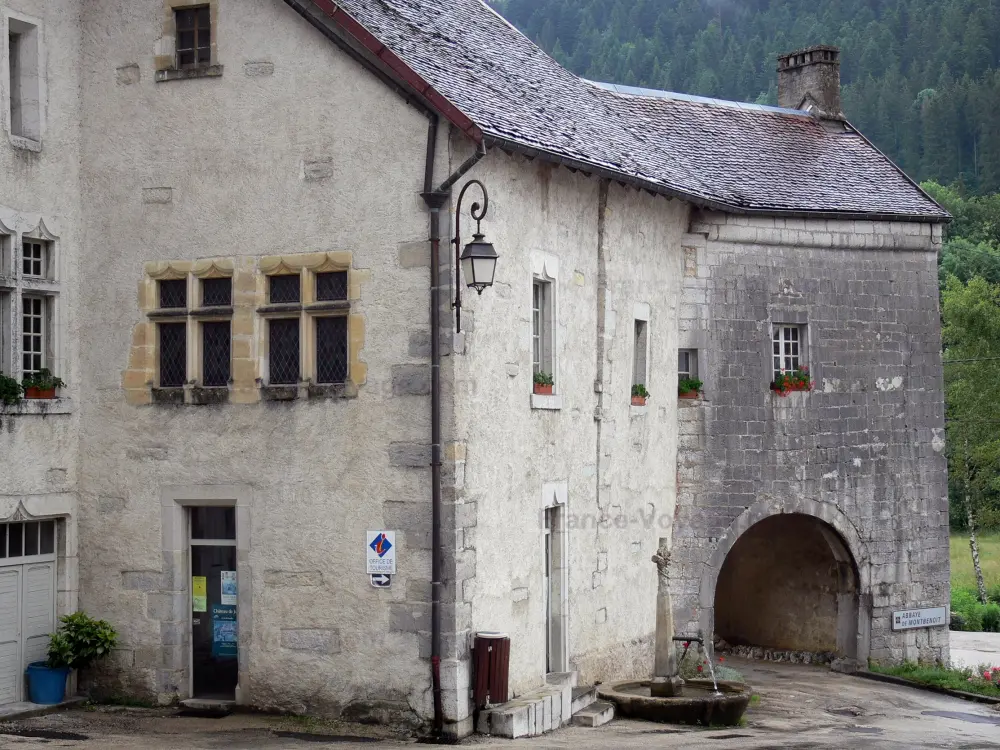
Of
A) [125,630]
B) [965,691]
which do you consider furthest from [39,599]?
[965,691]

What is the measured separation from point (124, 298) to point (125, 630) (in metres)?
3.09

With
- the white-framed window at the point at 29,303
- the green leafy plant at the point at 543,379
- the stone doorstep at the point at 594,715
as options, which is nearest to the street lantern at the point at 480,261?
the green leafy plant at the point at 543,379

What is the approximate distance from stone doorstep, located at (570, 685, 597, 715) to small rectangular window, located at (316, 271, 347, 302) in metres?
4.62

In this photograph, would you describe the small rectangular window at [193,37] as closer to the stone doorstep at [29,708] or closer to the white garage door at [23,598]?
the white garage door at [23,598]

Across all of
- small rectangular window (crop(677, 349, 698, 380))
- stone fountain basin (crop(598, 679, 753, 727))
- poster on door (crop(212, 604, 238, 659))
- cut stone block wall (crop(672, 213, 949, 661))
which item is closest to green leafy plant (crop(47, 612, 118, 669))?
poster on door (crop(212, 604, 238, 659))

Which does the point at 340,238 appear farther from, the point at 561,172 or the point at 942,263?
the point at 942,263

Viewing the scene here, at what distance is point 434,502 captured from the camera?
13.4m

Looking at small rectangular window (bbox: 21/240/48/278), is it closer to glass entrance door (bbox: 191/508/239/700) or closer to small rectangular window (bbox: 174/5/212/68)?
small rectangular window (bbox: 174/5/212/68)

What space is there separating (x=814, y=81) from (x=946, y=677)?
9196mm

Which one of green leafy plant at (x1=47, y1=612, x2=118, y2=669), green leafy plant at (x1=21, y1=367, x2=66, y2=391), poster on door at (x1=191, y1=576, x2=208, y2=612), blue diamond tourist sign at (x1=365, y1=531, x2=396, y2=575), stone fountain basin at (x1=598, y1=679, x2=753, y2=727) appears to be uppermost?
green leafy plant at (x1=21, y1=367, x2=66, y2=391)

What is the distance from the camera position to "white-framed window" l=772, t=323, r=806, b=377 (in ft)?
67.6

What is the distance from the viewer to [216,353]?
570 inches

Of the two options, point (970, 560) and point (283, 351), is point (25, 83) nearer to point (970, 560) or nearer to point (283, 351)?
point (283, 351)

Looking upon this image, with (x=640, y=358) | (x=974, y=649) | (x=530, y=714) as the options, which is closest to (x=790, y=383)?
(x=640, y=358)
